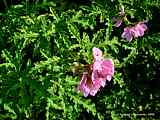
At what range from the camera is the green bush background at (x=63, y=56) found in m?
2.35

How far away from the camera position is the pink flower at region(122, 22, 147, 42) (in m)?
A: 2.53

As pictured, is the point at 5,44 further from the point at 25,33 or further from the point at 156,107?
the point at 156,107

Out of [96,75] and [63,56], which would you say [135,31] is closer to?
[63,56]

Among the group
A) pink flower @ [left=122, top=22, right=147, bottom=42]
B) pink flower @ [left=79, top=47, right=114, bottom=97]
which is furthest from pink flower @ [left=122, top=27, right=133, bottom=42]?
pink flower @ [left=79, top=47, right=114, bottom=97]

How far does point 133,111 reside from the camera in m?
2.94

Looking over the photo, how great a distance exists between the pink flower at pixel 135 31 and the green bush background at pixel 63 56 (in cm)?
7

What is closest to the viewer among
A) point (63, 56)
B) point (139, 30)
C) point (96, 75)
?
point (96, 75)

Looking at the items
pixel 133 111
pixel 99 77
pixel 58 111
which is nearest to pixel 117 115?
pixel 133 111

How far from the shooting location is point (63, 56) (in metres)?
2.37

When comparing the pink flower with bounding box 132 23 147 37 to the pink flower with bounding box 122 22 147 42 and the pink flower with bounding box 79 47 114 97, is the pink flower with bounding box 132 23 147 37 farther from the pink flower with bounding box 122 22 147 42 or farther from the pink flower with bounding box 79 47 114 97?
the pink flower with bounding box 79 47 114 97

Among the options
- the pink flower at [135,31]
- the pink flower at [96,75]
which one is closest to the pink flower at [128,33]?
the pink flower at [135,31]

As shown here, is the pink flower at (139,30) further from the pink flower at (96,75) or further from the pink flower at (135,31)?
the pink flower at (96,75)

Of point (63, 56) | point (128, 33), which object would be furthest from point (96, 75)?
point (128, 33)

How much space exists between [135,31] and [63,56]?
0.48 meters
